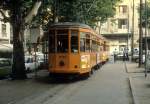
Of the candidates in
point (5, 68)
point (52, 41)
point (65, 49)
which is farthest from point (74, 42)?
point (5, 68)

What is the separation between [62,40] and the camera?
92.6 ft

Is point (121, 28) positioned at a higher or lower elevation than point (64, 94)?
higher

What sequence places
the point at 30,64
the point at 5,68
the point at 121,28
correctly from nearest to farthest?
the point at 5,68
the point at 30,64
the point at 121,28

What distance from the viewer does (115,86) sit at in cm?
2544

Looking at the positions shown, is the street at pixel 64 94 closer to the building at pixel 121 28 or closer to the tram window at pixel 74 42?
the tram window at pixel 74 42

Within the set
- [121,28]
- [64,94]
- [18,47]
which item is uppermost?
[121,28]

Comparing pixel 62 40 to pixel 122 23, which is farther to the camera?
pixel 122 23

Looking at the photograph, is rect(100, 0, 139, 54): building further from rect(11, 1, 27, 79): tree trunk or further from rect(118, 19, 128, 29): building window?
rect(11, 1, 27, 79): tree trunk

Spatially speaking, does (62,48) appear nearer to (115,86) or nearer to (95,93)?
(115,86)

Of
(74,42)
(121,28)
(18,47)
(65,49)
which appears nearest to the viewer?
(65,49)

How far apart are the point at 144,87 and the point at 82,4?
24413 mm

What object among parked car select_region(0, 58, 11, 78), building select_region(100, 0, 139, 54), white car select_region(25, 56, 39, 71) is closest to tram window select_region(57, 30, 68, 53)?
parked car select_region(0, 58, 11, 78)

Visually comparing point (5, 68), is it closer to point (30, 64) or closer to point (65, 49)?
point (65, 49)

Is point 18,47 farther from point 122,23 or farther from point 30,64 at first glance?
point 122,23
